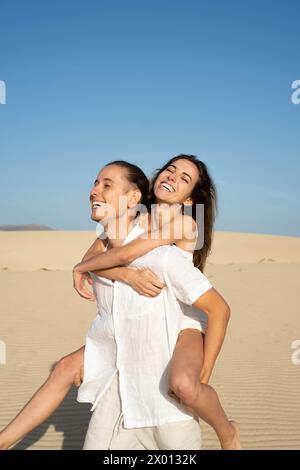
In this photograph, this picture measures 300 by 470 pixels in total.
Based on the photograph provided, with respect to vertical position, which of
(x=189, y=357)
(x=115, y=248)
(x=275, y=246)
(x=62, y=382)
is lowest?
(x=275, y=246)

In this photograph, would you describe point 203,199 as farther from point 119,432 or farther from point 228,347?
point 228,347

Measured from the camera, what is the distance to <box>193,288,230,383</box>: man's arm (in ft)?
10.9

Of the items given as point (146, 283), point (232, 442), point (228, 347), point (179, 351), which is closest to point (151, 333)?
point (179, 351)

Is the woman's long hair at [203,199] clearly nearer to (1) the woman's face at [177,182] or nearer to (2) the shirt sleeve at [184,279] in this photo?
(1) the woman's face at [177,182]

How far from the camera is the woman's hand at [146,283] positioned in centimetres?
334

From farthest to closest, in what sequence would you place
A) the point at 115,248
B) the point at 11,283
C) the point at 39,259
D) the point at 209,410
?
the point at 39,259
the point at 11,283
the point at 115,248
the point at 209,410

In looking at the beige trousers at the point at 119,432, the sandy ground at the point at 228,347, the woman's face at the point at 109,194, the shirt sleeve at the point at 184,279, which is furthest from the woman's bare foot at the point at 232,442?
the woman's face at the point at 109,194

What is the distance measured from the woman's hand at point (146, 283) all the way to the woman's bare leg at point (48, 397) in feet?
2.49

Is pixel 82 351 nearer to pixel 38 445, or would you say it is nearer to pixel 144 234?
pixel 144 234

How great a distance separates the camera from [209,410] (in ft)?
10.7

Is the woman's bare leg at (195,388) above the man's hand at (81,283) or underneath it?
underneath

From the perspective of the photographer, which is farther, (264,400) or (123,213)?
(264,400)

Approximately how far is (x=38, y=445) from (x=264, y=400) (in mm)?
2661
